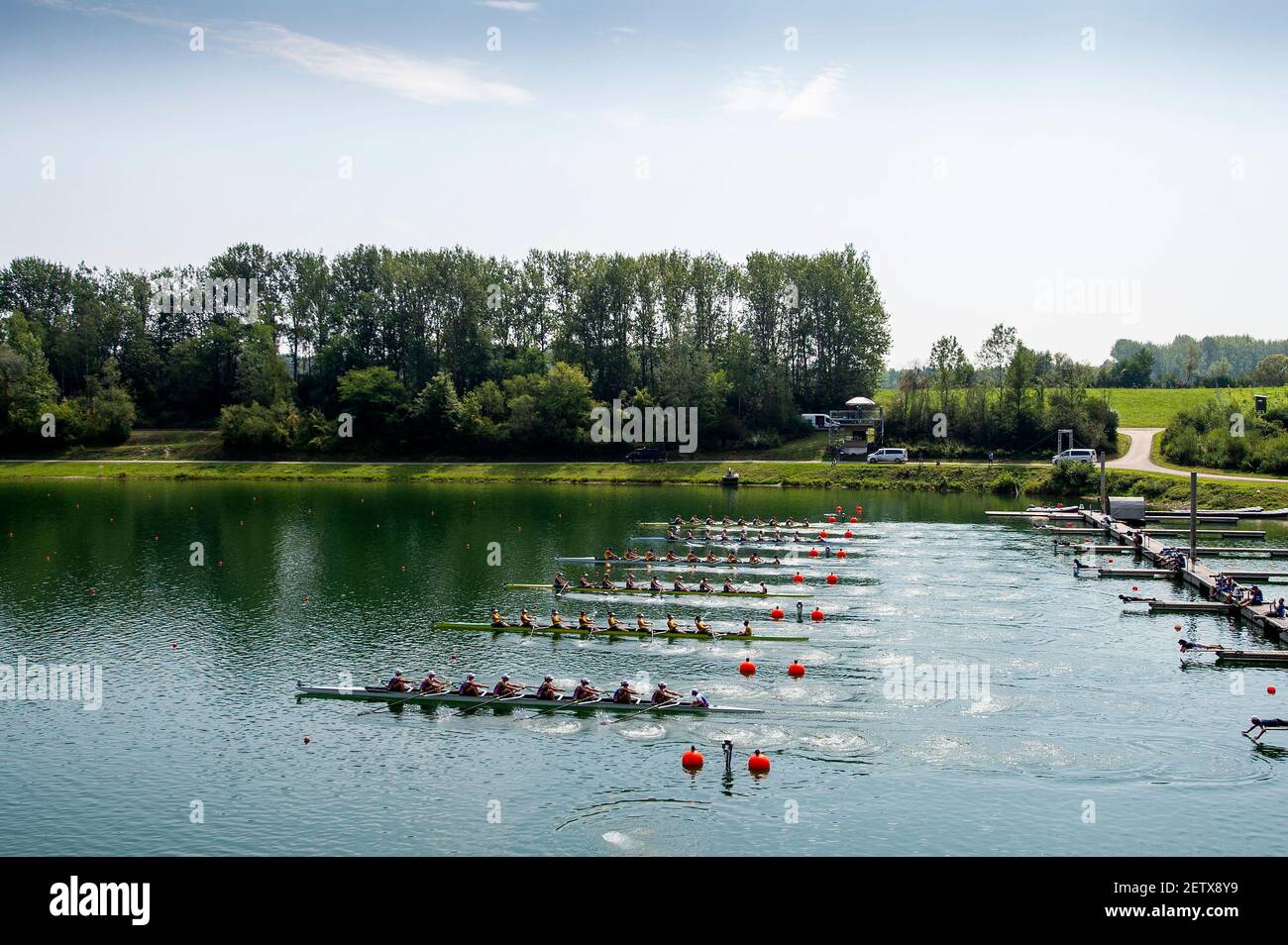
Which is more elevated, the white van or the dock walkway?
the white van

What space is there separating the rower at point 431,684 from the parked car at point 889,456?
66834mm

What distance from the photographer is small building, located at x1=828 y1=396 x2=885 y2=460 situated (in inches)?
3912

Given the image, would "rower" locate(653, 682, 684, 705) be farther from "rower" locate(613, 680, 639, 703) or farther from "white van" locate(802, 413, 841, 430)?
"white van" locate(802, 413, 841, 430)

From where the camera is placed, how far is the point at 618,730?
30719 mm

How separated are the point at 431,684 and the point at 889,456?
6764cm

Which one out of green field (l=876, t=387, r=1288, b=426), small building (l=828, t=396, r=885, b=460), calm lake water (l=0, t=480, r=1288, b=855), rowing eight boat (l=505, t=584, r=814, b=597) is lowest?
calm lake water (l=0, t=480, r=1288, b=855)

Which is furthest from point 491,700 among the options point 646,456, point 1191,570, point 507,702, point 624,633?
point 646,456

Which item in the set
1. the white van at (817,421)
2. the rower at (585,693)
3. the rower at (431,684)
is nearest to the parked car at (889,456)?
the white van at (817,421)

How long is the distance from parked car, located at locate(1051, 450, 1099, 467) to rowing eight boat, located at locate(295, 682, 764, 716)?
5991 centimetres

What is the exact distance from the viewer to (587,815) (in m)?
25.1

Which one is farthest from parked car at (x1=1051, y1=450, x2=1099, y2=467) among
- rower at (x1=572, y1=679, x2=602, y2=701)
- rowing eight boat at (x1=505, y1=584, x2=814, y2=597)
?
rower at (x1=572, y1=679, x2=602, y2=701)

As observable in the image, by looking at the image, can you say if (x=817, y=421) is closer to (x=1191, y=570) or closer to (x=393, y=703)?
(x=1191, y=570)
